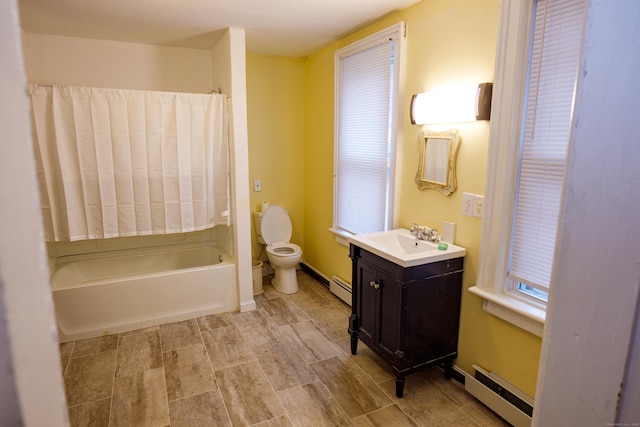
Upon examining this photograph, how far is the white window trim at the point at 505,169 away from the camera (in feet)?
5.92

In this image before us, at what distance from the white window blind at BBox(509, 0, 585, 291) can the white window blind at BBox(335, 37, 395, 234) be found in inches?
41.7

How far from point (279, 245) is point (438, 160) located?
2.04 m

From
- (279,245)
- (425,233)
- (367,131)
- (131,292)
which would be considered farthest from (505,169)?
(131,292)

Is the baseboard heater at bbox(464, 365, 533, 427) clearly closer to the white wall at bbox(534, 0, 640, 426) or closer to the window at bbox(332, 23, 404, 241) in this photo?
the window at bbox(332, 23, 404, 241)

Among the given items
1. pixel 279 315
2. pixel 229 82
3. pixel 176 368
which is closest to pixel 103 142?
pixel 229 82

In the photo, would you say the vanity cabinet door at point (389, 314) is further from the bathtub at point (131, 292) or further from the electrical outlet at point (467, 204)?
the bathtub at point (131, 292)

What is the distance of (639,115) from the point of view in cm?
51

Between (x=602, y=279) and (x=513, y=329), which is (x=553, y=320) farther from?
(x=513, y=329)

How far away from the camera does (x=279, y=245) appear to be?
3.88 metres

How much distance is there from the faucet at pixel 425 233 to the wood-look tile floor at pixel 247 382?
34.7 inches

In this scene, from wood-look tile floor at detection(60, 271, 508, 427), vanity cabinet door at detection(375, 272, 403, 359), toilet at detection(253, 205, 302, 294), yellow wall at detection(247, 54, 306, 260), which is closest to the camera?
wood-look tile floor at detection(60, 271, 508, 427)

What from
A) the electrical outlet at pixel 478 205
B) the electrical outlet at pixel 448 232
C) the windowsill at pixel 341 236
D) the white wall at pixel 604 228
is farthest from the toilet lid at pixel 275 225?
the white wall at pixel 604 228

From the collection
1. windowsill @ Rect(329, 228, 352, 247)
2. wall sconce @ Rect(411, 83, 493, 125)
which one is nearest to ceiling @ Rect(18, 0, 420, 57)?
wall sconce @ Rect(411, 83, 493, 125)

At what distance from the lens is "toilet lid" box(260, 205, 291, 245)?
3.98 metres
